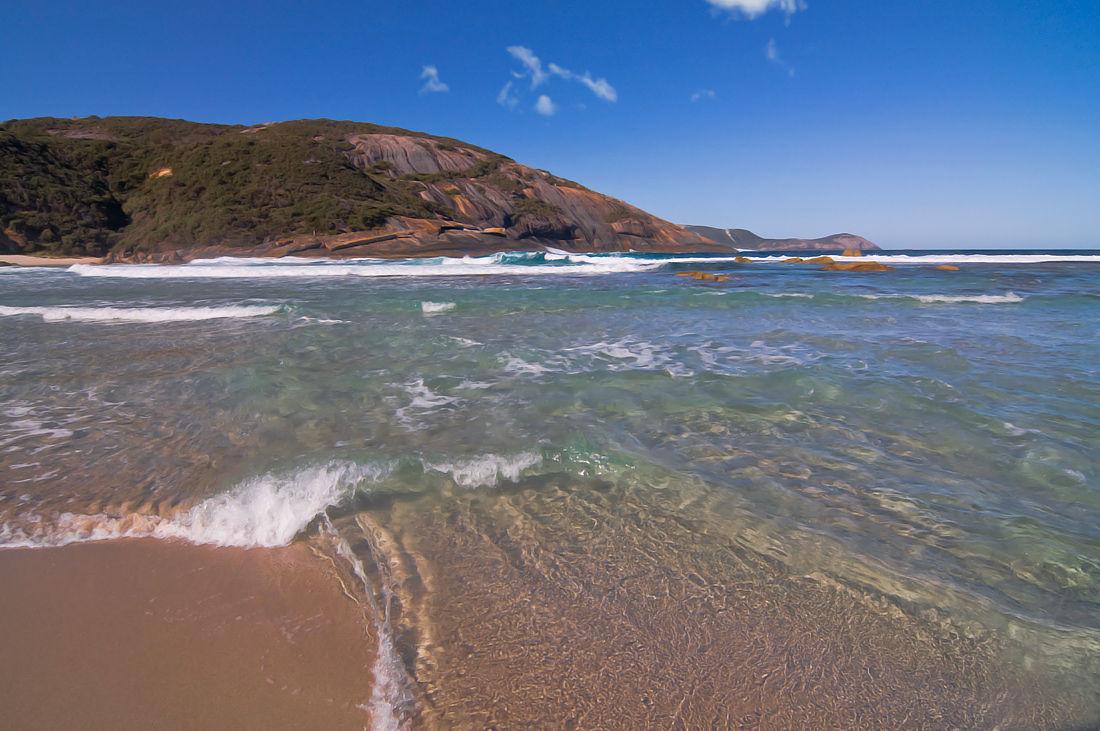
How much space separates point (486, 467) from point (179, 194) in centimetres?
5579

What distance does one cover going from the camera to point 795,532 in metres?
2.34

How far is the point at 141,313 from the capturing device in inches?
396

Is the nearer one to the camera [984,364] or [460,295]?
[984,364]

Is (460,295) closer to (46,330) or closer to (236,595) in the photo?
(46,330)

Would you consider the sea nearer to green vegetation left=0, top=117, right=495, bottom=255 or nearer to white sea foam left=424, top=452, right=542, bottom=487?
white sea foam left=424, top=452, right=542, bottom=487

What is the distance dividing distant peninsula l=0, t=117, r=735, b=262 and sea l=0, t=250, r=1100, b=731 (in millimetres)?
35035

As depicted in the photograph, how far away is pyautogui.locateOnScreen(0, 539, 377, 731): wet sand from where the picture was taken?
1515 mm

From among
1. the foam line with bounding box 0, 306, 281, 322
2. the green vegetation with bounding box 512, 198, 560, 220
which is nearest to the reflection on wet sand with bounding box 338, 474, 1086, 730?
the foam line with bounding box 0, 306, 281, 322

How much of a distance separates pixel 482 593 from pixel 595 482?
1061 millimetres

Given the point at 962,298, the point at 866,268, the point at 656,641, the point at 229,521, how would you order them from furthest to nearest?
the point at 866,268 → the point at 962,298 → the point at 229,521 → the point at 656,641

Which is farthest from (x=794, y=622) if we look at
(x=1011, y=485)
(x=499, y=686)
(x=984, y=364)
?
(x=984, y=364)

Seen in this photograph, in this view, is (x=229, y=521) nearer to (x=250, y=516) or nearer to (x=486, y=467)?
(x=250, y=516)

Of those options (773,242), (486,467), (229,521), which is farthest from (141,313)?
(773,242)

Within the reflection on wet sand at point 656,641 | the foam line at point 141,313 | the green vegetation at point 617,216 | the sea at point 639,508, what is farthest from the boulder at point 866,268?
the green vegetation at point 617,216
